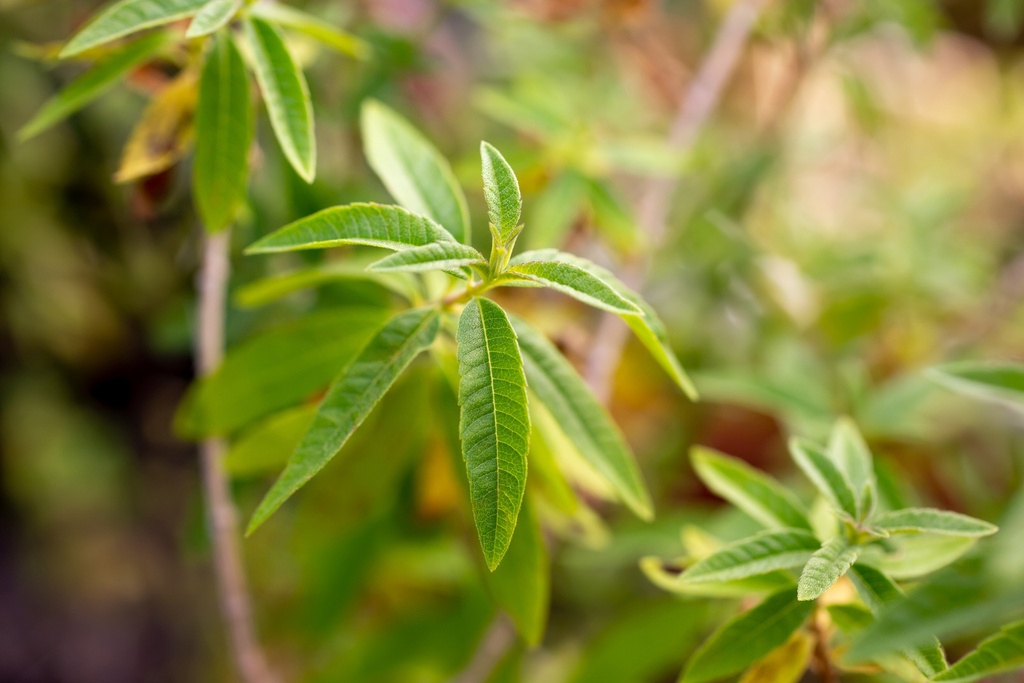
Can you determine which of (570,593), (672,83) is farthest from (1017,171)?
(570,593)

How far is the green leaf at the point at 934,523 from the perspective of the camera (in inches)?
22.0

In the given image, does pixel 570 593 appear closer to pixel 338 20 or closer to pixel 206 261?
pixel 206 261

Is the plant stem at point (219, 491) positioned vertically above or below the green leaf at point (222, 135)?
below

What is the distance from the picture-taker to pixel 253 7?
0.69m

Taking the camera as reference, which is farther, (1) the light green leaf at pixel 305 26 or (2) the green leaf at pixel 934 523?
(1) the light green leaf at pixel 305 26

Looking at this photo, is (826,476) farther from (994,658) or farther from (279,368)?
(279,368)

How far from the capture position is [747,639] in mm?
629

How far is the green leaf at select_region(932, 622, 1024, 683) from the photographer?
0.51 m

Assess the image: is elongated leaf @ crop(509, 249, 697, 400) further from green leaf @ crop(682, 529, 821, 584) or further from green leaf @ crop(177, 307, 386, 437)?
green leaf @ crop(177, 307, 386, 437)

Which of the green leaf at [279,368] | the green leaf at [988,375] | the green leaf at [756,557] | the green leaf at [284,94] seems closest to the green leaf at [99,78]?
the green leaf at [284,94]

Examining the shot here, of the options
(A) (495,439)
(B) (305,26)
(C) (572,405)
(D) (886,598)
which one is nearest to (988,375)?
(D) (886,598)

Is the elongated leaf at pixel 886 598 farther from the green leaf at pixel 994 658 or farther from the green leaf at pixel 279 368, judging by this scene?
the green leaf at pixel 279 368

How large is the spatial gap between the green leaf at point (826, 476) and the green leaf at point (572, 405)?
0.14 m

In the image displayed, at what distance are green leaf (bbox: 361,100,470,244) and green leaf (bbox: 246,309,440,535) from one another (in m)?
0.11
